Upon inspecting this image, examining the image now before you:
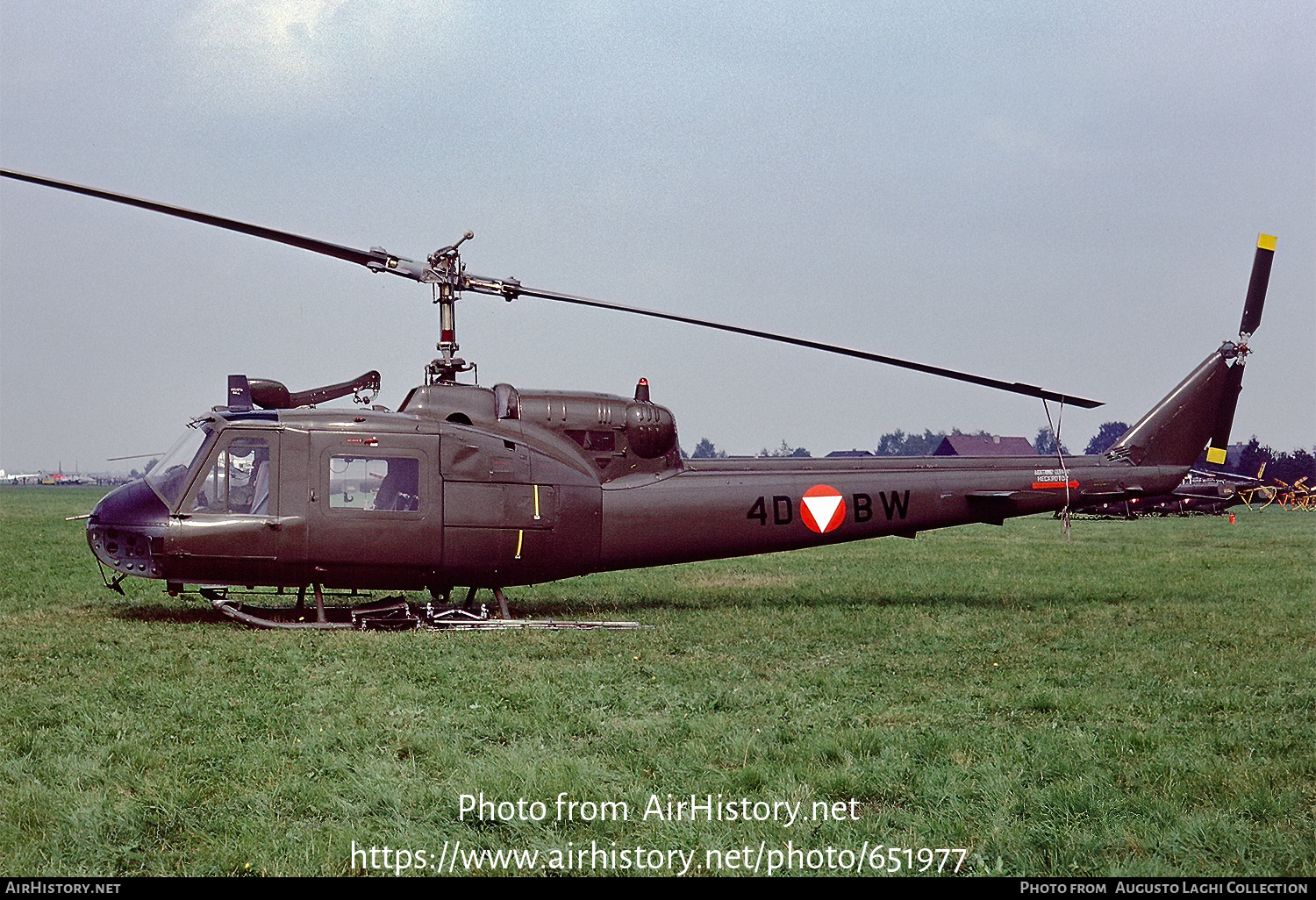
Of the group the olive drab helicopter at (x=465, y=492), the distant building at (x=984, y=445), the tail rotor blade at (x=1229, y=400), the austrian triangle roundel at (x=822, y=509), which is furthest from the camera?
the distant building at (x=984, y=445)

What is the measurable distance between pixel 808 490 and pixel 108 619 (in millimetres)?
8085

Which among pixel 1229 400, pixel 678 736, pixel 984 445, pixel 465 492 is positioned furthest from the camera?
pixel 984 445

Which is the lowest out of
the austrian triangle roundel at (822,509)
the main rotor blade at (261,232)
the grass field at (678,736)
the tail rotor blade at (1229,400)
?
the grass field at (678,736)

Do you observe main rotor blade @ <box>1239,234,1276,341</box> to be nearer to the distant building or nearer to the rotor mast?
the rotor mast

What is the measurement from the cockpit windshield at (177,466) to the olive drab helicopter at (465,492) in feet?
0.09

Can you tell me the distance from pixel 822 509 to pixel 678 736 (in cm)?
629

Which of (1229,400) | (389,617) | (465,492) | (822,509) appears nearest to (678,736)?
(465,492)

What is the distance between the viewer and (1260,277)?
13.6 m

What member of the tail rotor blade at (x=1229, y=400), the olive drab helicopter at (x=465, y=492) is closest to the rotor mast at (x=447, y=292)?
the olive drab helicopter at (x=465, y=492)

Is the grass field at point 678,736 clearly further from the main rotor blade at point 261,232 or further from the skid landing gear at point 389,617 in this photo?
the main rotor blade at point 261,232

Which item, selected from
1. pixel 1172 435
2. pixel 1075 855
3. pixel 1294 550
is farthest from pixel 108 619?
pixel 1294 550

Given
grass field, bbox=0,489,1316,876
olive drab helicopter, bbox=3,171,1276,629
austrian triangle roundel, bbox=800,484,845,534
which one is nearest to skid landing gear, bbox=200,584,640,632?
olive drab helicopter, bbox=3,171,1276,629

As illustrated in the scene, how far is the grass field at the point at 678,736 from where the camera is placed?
4.91m

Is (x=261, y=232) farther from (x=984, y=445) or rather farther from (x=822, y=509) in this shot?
(x=984, y=445)
